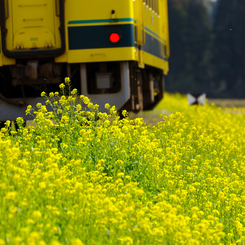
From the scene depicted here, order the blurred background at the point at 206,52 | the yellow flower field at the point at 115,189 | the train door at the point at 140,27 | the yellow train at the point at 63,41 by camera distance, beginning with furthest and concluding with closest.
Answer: the blurred background at the point at 206,52
the train door at the point at 140,27
the yellow train at the point at 63,41
the yellow flower field at the point at 115,189

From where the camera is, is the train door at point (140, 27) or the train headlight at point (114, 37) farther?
the train door at point (140, 27)

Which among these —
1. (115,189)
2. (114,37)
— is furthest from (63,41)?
(115,189)

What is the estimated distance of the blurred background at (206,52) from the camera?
1750 inches

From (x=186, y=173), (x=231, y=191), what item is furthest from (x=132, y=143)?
(x=231, y=191)

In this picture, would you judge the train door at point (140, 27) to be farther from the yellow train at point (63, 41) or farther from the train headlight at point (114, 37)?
the train headlight at point (114, 37)

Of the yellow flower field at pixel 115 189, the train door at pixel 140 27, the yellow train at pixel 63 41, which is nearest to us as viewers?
the yellow flower field at pixel 115 189

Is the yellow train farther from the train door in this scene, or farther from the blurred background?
→ the blurred background

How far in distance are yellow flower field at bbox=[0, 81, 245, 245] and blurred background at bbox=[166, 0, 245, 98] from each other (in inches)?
1413

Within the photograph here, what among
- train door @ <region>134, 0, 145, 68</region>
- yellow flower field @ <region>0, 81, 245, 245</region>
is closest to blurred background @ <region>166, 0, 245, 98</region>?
train door @ <region>134, 0, 145, 68</region>

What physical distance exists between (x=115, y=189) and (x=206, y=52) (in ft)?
132

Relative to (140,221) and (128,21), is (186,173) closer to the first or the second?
(140,221)

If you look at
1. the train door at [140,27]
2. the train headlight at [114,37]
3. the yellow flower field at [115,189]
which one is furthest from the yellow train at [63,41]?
the yellow flower field at [115,189]

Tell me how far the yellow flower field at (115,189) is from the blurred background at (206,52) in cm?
3589

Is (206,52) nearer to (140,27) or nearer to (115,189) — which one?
(140,27)
